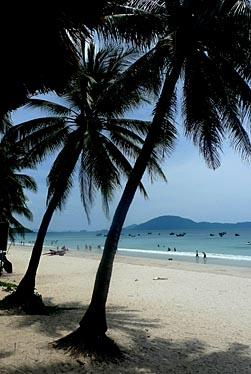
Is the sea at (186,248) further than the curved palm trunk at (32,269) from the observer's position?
Yes

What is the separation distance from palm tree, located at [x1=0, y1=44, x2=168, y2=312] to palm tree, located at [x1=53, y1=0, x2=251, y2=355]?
185 centimetres

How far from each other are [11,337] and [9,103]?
4.14 metres

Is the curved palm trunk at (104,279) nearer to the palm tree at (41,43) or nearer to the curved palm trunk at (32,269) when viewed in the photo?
the palm tree at (41,43)

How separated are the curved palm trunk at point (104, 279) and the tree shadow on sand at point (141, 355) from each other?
0.32 m

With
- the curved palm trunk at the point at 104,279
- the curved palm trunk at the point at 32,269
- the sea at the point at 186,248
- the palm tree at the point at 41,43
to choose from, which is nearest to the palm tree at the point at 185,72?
the curved palm trunk at the point at 104,279

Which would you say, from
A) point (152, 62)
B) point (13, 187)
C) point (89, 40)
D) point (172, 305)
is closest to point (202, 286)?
point (172, 305)

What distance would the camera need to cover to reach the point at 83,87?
11242mm

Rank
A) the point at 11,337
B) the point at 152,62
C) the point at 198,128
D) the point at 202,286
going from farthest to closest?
the point at 202,286 → the point at 198,128 → the point at 152,62 → the point at 11,337

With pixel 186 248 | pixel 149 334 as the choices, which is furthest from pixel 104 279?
pixel 186 248

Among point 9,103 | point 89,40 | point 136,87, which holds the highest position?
point 136,87

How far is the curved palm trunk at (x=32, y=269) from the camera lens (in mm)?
9859

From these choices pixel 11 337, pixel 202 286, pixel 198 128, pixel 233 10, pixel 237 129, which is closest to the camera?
pixel 11 337

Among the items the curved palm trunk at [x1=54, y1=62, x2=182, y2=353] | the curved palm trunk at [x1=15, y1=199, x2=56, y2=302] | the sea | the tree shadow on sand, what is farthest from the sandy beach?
the sea

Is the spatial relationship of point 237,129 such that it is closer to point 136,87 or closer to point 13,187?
point 136,87
